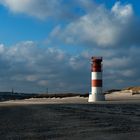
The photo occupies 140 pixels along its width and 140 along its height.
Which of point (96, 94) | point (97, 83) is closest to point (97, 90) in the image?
point (96, 94)

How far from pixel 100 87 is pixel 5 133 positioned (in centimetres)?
1733

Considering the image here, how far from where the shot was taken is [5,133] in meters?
11.8

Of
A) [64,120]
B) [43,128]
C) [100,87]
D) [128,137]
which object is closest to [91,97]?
[100,87]

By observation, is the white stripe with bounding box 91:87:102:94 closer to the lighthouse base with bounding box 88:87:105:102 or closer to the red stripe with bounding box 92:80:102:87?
the lighthouse base with bounding box 88:87:105:102

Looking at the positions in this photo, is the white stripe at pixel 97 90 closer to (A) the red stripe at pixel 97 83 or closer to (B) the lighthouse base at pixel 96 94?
(B) the lighthouse base at pixel 96 94

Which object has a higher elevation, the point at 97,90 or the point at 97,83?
the point at 97,83

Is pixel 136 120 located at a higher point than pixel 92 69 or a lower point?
lower

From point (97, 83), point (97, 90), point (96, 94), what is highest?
point (97, 83)

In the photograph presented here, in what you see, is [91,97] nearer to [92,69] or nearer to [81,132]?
[92,69]

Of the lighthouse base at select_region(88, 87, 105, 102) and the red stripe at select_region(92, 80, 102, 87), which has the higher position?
the red stripe at select_region(92, 80, 102, 87)

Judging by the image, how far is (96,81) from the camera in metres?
28.7

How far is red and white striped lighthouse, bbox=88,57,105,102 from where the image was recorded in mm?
28719

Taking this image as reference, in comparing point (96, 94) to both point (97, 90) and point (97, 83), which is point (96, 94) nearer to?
point (97, 90)

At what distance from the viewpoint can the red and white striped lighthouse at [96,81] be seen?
28719 mm
